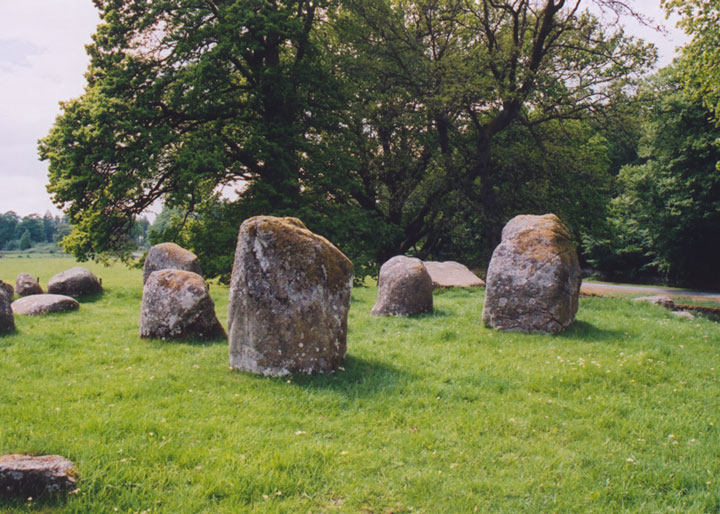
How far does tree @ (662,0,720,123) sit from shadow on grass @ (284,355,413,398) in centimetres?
1810

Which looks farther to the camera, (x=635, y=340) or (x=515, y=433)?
(x=635, y=340)

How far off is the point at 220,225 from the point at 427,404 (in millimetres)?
18803

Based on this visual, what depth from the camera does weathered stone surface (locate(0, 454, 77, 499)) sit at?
4.33 metres

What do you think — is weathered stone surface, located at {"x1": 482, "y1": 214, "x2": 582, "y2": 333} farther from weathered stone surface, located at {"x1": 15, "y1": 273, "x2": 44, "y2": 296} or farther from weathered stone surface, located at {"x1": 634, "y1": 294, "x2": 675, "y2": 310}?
weathered stone surface, located at {"x1": 15, "y1": 273, "x2": 44, "y2": 296}

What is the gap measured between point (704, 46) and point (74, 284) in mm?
27452

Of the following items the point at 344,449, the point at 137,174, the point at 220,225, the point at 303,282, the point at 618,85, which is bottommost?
the point at 344,449

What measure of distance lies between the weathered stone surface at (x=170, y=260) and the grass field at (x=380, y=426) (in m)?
6.55

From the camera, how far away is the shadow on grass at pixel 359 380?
7.48 m

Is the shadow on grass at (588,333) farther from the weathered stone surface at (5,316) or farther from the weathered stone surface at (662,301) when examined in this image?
the weathered stone surface at (5,316)

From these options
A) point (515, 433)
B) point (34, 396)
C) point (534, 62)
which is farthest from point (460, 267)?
point (34, 396)

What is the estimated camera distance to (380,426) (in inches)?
248

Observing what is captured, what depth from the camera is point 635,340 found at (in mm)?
10750

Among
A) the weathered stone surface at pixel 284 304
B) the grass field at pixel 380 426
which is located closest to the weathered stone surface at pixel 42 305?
the grass field at pixel 380 426

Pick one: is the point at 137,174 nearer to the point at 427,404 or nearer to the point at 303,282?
the point at 303,282
